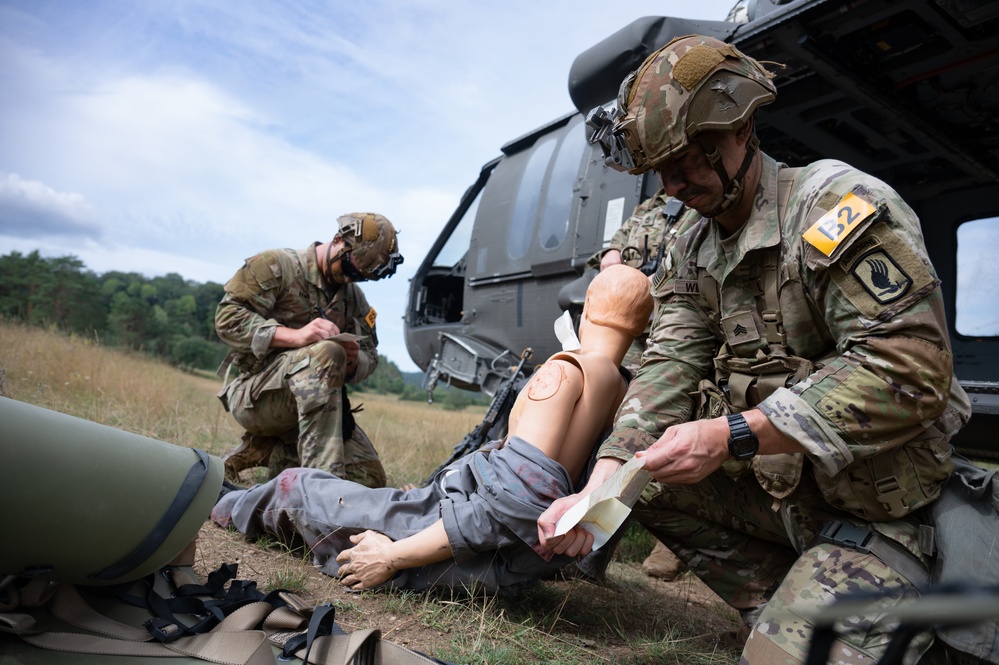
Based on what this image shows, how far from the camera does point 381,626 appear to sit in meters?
2.36

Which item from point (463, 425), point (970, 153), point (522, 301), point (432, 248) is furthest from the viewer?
point (463, 425)

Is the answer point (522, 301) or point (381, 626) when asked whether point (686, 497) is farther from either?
point (522, 301)

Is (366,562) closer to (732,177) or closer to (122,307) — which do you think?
(732,177)

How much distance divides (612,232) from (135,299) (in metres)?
22.2

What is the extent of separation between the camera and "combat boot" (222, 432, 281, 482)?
4547 millimetres

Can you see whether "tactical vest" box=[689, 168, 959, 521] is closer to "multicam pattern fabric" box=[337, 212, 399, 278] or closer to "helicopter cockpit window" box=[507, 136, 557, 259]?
"multicam pattern fabric" box=[337, 212, 399, 278]

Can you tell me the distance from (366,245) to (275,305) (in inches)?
27.0

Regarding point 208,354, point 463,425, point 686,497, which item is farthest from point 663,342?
point 208,354

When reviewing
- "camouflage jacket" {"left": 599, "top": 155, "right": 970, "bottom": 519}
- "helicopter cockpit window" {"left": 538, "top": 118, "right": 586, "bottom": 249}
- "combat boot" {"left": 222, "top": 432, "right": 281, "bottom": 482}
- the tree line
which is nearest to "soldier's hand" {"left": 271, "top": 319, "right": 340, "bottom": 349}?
"combat boot" {"left": 222, "top": 432, "right": 281, "bottom": 482}

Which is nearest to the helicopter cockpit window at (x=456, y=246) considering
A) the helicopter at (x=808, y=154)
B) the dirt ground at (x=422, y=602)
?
the helicopter at (x=808, y=154)

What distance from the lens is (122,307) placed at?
2214cm

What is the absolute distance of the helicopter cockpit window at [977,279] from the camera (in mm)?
4688

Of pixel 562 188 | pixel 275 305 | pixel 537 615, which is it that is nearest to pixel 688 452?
pixel 537 615

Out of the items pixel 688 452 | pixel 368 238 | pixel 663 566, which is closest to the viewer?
pixel 688 452
